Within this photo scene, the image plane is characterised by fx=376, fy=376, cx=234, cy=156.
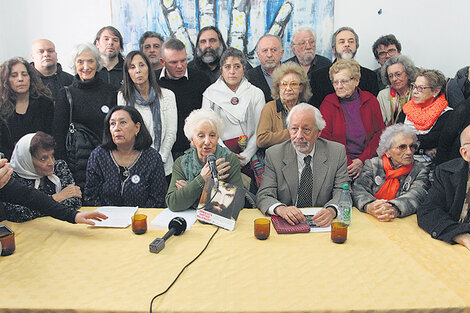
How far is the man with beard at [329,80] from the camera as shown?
11.5ft

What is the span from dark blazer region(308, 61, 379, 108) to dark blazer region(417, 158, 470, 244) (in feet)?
4.80

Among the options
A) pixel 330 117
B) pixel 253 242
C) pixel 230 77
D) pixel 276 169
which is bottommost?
pixel 253 242

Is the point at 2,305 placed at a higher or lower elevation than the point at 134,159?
lower

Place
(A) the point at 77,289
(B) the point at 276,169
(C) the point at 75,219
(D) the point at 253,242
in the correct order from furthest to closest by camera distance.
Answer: (B) the point at 276,169
(C) the point at 75,219
(D) the point at 253,242
(A) the point at 77,289

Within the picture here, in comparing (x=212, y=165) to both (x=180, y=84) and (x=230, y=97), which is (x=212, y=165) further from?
(x=180, y=84)

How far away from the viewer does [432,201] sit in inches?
86.2

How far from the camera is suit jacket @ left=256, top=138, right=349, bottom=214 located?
2482mm

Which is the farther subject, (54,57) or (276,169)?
(54,57)

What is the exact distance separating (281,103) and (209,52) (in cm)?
118

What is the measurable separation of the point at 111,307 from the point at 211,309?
367 mm

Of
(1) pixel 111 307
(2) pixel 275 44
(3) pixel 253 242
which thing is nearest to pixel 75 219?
(1) pixel 111 307

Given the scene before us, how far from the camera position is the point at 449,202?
2.15 m

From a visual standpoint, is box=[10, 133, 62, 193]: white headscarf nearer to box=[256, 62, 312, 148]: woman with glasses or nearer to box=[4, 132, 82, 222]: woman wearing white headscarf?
box=[4, 132, 82, 222]: woman wearing white headscarf

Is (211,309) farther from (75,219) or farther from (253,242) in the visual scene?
(75,219)
